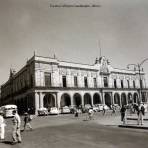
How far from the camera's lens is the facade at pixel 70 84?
39.1 meters

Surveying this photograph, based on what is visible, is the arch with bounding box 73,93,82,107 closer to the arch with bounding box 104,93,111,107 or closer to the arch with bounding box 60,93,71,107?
the arch with bounding box 60,93,71,107

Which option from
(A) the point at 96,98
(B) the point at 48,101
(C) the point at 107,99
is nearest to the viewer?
(B) the point at 48,101

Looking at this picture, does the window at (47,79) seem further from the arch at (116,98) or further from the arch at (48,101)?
the arch at (116,98)

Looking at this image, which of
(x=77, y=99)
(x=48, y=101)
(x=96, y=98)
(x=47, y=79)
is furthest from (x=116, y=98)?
(x=47, y=79)

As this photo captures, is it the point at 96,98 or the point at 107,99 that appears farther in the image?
the point at 107,99

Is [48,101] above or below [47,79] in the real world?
below

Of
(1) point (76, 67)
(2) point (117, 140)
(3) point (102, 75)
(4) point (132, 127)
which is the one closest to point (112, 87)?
(3) point (102, 75)

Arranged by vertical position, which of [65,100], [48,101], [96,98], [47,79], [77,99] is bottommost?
[48,101]

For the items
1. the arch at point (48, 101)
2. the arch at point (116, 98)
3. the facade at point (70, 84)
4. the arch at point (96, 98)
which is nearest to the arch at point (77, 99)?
the facade at point (70, 84)

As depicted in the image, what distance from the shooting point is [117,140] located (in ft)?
33.9

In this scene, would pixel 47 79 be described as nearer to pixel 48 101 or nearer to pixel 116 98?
pixel 48 101

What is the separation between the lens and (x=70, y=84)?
→ 143ft

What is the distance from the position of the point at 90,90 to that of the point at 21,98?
46.5 ft

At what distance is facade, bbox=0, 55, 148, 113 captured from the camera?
3909 cm
